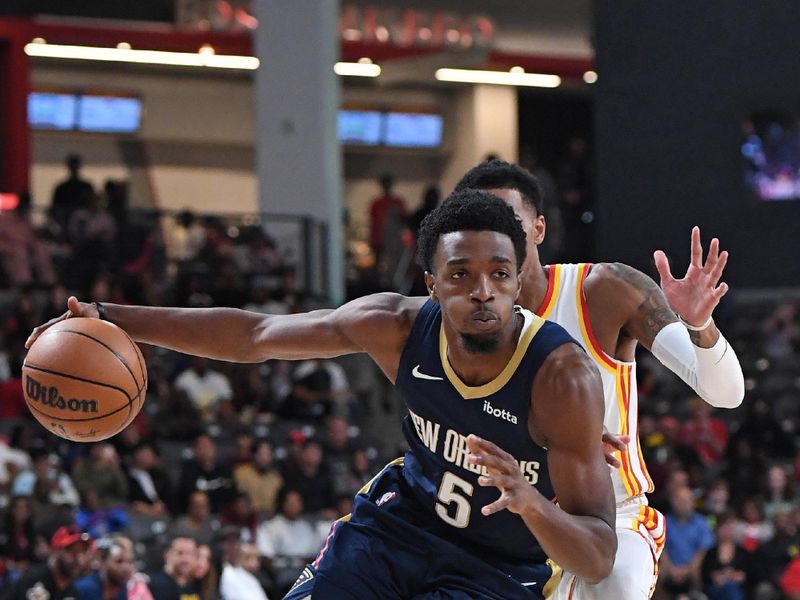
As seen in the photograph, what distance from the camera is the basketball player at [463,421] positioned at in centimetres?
355

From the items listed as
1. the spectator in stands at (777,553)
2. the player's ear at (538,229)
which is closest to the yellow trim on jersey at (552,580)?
the player's ear at (538,229)

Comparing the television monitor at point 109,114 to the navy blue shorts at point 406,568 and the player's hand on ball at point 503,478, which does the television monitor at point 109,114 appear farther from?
the player's hand on ball at point 503,478

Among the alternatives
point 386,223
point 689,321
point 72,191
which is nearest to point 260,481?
point 72,191

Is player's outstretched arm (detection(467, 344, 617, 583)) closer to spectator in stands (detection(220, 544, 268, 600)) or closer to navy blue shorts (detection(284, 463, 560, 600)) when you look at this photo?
navy blue shorts (detection(284, 463, 560, 600))

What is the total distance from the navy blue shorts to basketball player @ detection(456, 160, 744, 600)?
0.45 meters

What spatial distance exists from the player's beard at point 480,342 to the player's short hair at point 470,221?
20 centimetres

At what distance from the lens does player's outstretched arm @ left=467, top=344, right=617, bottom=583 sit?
3.25m

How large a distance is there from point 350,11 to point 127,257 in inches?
300

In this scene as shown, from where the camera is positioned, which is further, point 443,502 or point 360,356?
point 360,356

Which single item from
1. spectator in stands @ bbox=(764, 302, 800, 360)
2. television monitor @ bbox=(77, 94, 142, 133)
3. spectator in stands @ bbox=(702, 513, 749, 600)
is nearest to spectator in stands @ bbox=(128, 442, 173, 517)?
spectator in stands @ bbox=(702, 513, 749, 600)

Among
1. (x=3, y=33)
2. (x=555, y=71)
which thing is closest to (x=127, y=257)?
(x=3, y=33)

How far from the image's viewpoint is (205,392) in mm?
12336

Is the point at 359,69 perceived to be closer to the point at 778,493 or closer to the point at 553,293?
the point at 778,493

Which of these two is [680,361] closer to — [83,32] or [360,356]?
[360,356]
